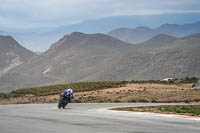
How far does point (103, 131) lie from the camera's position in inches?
561

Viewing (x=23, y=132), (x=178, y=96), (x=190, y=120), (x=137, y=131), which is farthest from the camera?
(x=178, y=96)

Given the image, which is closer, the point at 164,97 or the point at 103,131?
the point at 103,131

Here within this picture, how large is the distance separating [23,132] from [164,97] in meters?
33.8

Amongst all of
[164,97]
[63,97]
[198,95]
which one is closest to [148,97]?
[164,97]

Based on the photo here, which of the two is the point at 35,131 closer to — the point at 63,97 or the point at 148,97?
the point at 63,97

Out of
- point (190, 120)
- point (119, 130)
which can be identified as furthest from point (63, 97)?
point (119, 130)

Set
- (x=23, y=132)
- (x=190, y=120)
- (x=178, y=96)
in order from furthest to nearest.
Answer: (x=178, y=96) < (x=190, y=120) < (x=23, y=132)

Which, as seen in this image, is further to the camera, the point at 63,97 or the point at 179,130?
the point at 63,97

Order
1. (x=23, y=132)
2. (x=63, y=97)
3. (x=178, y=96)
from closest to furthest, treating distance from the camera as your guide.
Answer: (x=23, y=132) < (x=63, y=97) < (x=178, y=96)

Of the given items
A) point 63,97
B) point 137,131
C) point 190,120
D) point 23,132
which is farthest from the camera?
point 63,97

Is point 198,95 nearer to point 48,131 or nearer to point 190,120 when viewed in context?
point 190,120

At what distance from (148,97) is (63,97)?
19.0 m

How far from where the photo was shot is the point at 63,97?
3038cm

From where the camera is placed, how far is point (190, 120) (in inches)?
777
